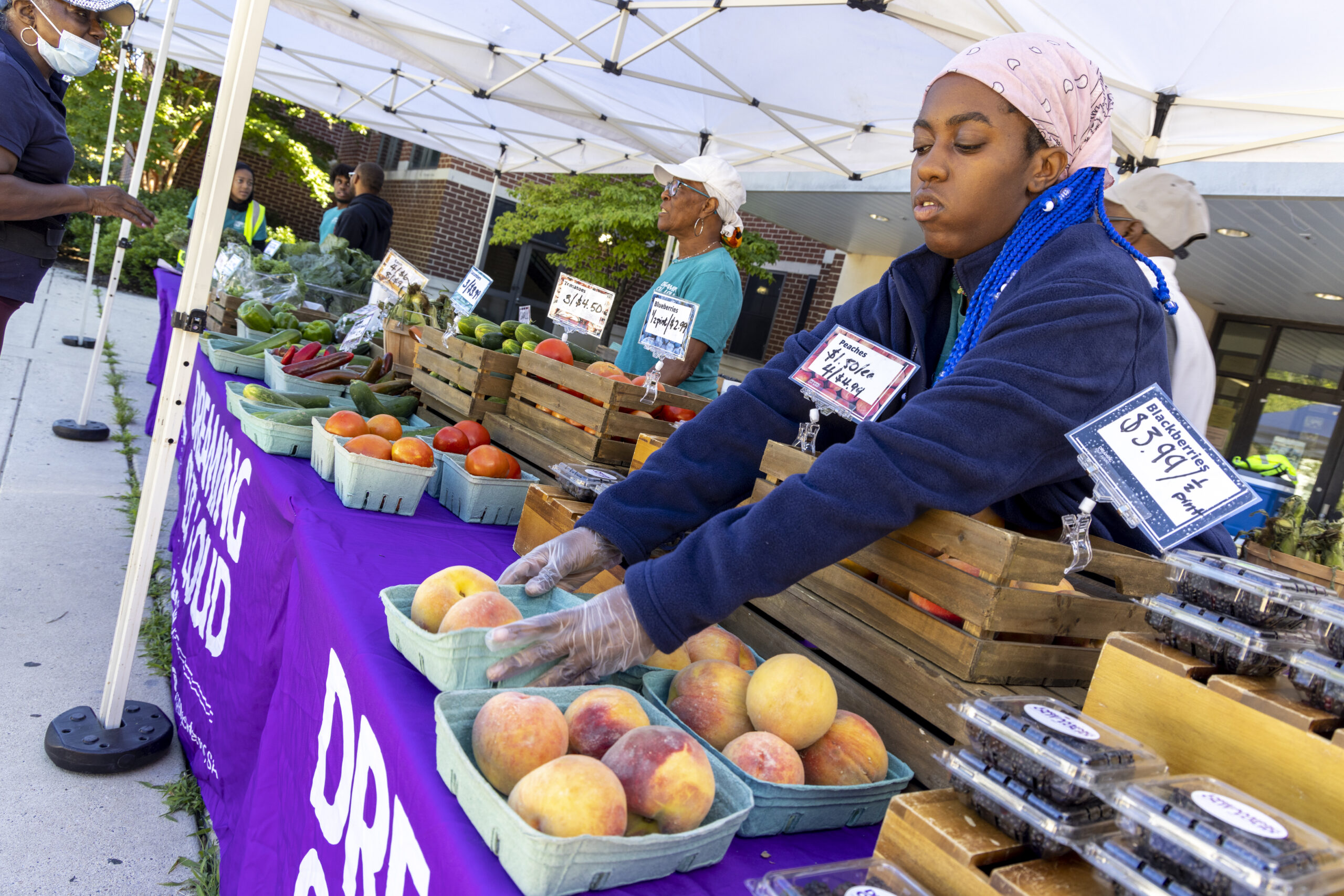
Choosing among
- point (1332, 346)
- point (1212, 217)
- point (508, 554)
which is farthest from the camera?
point (1332, 346)

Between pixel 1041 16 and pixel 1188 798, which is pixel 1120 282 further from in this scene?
pixel 1041 16

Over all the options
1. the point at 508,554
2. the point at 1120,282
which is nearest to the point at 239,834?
the point at 508,554

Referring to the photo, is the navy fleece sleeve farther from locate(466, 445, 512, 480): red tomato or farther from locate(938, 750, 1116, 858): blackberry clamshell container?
locate(466, 445, 512, 480): red tomato

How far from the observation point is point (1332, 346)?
913cm

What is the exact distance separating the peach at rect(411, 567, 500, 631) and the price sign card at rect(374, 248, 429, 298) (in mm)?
3183

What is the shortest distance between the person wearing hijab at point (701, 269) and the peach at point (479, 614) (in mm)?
2168

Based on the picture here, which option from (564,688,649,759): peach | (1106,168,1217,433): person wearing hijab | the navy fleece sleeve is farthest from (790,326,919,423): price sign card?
(1106,168,1217,433): person wearing hijab

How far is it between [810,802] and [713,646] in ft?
1.21

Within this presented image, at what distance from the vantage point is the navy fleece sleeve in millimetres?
1214

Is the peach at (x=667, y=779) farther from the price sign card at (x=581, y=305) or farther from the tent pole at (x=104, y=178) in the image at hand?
the tent pole at (x=104, y=178)

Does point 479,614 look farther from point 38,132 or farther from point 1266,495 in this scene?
point 1266,495

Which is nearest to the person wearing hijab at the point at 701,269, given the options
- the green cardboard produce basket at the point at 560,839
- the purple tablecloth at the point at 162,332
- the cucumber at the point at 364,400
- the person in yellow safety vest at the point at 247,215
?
the cucumber at the point at 364,400

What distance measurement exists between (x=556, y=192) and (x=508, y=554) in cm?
1016

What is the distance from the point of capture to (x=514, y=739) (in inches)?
42.1
